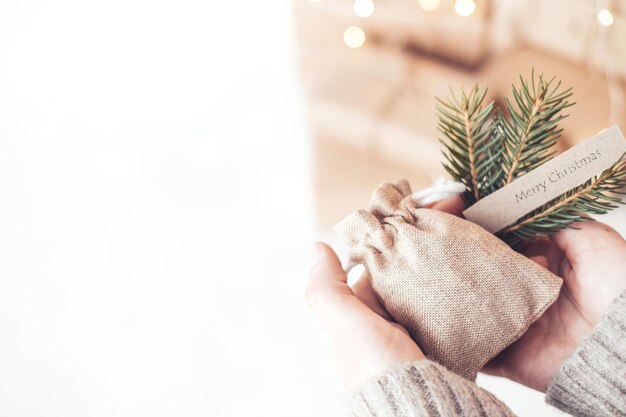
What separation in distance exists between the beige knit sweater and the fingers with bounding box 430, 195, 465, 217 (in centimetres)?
23

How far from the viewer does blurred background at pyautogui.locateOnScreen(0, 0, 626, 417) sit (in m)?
1.37

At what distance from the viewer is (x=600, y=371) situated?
67 cm

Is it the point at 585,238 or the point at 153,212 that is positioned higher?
the point at 153,212

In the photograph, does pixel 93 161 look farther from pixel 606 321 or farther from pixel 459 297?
pixel 606 321

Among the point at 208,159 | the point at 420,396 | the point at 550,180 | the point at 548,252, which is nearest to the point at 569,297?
the point at 548,252

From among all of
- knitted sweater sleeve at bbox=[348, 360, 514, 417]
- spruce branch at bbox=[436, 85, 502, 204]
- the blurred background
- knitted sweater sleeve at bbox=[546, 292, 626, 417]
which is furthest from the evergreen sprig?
the blurred background

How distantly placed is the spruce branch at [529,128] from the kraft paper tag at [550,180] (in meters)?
0.02

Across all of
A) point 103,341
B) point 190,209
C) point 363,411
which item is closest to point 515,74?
point 190,209

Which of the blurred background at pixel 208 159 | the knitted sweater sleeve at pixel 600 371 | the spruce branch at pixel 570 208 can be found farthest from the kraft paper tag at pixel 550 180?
the blurred background at pixel 208 159

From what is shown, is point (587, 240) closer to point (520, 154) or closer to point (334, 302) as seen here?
point (520, 154)

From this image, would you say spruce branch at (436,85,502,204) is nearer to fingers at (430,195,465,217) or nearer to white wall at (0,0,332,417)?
fingers at (430,195,465,217)

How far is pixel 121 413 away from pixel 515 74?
135 centimetres

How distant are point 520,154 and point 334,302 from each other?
0.31 metres

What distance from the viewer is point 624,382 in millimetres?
657
